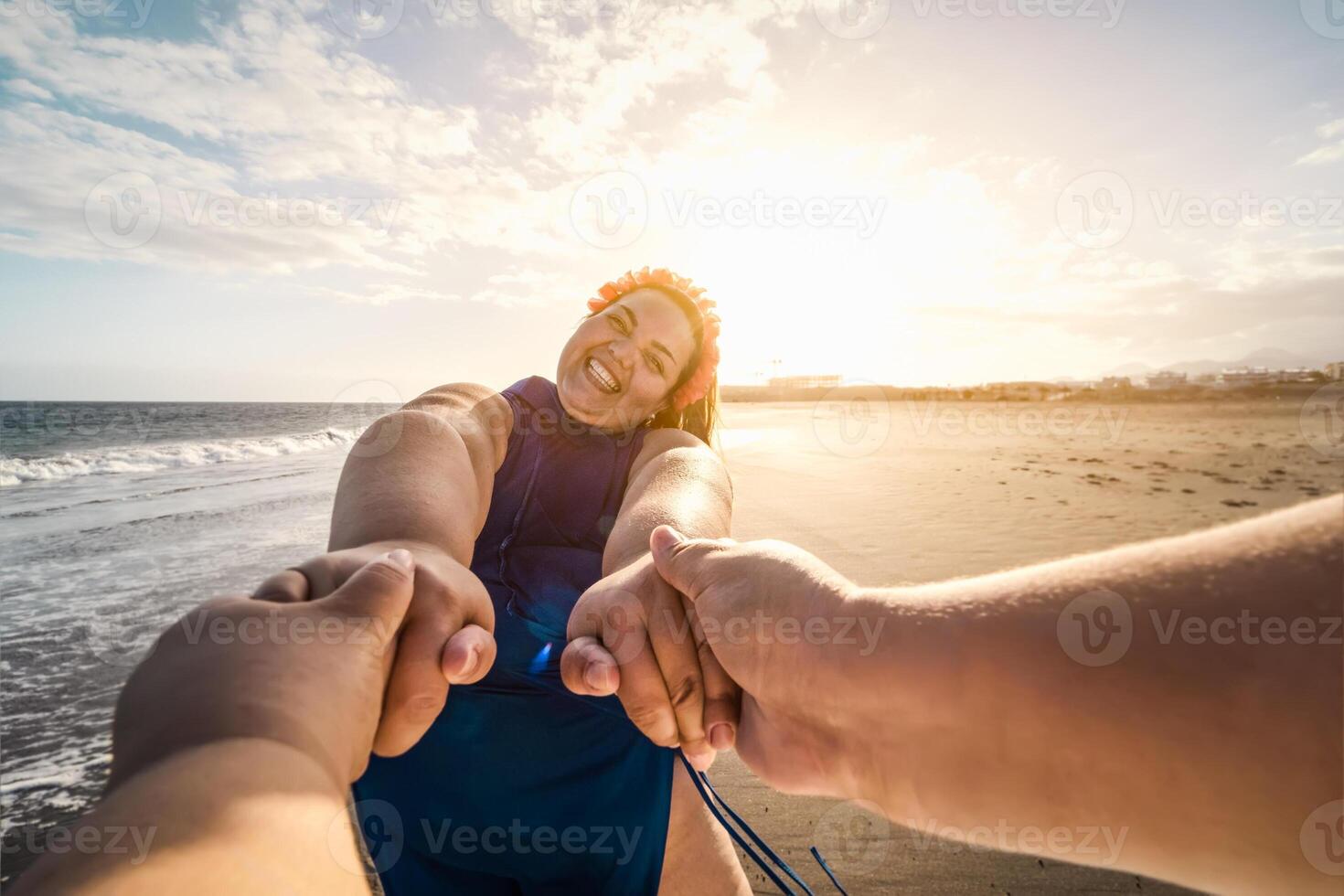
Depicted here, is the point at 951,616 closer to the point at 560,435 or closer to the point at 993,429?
A: the point at 560,435

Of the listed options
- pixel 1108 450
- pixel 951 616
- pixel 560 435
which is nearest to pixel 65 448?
pixel 560 435

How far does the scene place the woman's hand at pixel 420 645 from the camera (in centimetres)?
112

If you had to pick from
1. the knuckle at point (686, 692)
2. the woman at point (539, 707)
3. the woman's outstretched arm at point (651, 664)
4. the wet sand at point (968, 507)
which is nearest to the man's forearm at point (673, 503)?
the woman at point (539, 707)

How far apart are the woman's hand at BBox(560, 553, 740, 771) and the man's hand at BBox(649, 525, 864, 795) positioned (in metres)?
0.04

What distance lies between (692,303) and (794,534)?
3452mm

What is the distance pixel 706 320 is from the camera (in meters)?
2.86

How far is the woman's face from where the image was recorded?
2357 mm

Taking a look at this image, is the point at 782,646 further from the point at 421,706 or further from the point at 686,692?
the point at 421,706

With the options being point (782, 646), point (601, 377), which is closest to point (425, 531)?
point (782, 646)

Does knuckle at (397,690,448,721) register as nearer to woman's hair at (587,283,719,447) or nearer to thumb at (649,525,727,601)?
thumb at (649,525,727,601)

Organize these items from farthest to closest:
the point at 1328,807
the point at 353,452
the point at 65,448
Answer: the point at 65,448
the point at 353,452
the point at 1328,807

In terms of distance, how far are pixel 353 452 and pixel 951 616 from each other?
5.01 ft

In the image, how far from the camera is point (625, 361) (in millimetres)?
2502

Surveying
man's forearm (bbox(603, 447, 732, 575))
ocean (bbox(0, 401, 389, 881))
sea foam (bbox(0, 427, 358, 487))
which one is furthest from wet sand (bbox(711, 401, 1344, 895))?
sea foam (bbox(0, 427, 358, 487))
